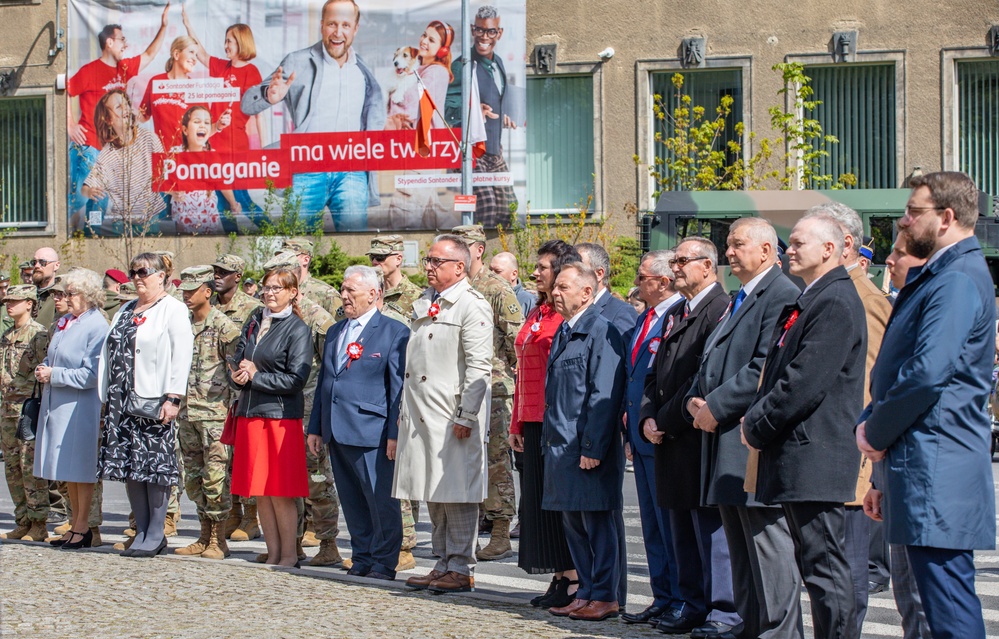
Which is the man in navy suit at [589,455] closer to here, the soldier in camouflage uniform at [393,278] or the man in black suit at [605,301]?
the man in black suit at [605,301]

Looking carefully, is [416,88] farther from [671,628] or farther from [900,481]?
[900,481]

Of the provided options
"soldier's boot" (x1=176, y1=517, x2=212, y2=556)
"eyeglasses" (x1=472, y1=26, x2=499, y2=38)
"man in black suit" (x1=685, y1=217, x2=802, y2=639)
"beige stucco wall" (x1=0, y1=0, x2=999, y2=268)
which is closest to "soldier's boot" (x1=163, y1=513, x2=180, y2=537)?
"soldier's boot" (x1=176, y1=517, x2=212, y2=556)

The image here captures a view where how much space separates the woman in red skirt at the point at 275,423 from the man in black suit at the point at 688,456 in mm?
2879

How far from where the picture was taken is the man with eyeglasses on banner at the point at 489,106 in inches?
994

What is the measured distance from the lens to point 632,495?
44.8 ft

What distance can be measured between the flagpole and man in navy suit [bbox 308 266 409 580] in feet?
44.3

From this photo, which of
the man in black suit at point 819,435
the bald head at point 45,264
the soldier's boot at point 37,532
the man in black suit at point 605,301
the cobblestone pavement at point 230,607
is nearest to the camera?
the man in black suit at point 819,435

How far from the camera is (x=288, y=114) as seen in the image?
26.2 meters

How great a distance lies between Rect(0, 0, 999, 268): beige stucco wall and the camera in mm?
24906

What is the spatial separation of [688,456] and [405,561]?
9.53 ft

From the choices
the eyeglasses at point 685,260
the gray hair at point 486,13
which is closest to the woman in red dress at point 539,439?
the eyeglasses at point 685,260

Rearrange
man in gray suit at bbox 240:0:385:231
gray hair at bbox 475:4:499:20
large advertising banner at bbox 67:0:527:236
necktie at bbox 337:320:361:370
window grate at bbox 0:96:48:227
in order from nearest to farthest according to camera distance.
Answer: necktie at bbox 337:320:361:370, large advertising banner at bbox 67:0:527:236, gray hair at bbox 475:4:499:20, man in gray suit at bbox 240:0:385:231, window grate at bbox 0:96:48:227

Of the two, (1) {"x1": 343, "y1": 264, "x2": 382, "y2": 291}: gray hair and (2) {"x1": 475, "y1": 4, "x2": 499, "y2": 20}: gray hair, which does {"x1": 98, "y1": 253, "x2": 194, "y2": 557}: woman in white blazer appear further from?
(2) {"x1": 475, "y1": 4, "x2": 499, "y2": 20}: gray hair

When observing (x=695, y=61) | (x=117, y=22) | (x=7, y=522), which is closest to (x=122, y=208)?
(x=117, y=22)
